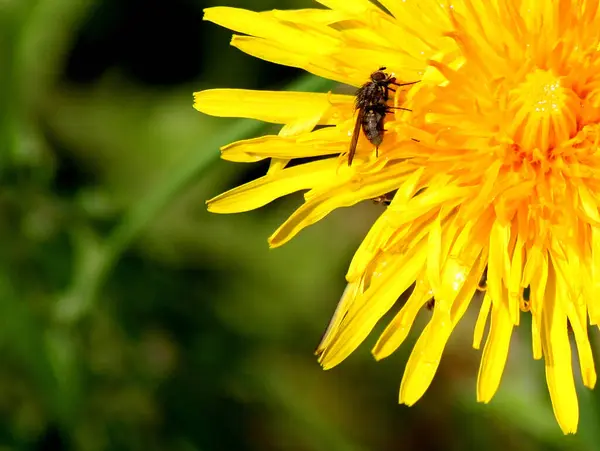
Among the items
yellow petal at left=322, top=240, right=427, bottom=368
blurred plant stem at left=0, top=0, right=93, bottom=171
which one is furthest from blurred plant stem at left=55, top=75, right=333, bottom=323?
yellow petal at left=322, top=240, right=427, bottom=368

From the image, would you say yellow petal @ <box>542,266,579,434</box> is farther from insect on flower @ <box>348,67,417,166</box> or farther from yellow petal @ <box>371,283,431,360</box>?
insect on flower @ <box>348,67,417,166</box>

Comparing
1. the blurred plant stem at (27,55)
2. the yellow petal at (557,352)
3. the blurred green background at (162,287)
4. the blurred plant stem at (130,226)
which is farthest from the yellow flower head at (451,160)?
the blurred plant stem at (27,55)

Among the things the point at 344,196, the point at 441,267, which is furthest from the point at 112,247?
the point at 441,267

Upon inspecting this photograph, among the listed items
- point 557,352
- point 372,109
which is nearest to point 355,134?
point 372,109

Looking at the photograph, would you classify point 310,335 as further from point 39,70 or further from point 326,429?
point 39,70

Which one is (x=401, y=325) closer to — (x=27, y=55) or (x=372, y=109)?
(x=372, y=109)

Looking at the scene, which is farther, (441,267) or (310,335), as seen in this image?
(310,335)

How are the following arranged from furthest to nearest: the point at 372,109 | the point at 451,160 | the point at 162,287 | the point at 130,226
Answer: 1. the point at 162,287
2. the point at 130,226
3. the point at 451,160
4. the point at 372,109
